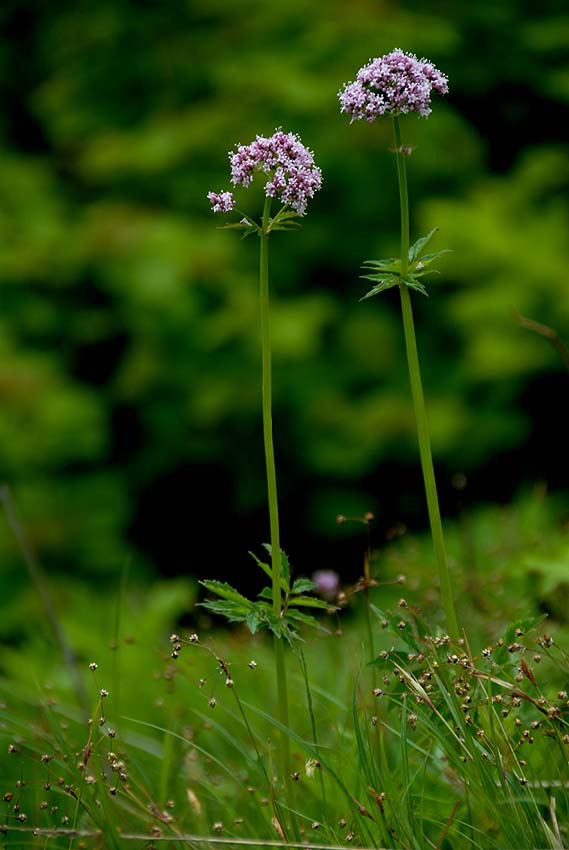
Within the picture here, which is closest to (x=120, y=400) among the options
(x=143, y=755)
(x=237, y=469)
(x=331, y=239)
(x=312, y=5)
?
(x=237, y=469)

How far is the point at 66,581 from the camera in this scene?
4.95 metres

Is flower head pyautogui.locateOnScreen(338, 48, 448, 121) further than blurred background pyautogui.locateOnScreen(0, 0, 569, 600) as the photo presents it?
No

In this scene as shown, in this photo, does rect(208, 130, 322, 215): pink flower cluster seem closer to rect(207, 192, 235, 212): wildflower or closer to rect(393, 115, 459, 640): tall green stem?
rect(207, 192, 235, 212): wildflower

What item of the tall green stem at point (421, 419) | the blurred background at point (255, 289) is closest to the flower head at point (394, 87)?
the tall green stem at point (421, 419)

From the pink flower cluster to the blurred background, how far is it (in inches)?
134

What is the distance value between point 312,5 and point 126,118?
4.44ft

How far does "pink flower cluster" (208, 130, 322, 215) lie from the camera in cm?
A: 135

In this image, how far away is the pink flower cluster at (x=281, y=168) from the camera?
1.35 m

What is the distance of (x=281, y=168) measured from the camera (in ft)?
4.45

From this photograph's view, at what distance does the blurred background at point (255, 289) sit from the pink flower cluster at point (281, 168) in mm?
3406

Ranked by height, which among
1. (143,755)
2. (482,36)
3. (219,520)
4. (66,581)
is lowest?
(143,755)

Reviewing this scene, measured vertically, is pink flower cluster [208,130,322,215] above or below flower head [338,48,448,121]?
below

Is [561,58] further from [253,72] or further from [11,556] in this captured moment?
[11,556]

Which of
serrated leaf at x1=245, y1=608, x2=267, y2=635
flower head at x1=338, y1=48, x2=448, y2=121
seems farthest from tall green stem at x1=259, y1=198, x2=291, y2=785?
flower head at x1=338, y1=48, x2=448, y2=121
